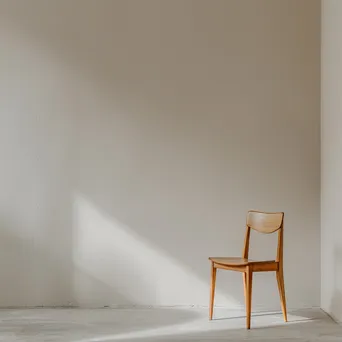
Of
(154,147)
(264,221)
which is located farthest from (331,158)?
(154,147)

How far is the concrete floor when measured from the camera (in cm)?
332

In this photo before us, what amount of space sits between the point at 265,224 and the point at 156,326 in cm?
96

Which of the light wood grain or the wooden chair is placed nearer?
the wooden chair

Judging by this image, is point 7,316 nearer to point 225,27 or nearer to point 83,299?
point 83,299

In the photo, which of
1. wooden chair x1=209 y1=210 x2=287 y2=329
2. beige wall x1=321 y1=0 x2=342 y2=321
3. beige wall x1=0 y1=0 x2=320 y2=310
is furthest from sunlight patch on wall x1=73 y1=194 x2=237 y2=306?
beige wall x1=321 y1=0 x2=342 y2=321

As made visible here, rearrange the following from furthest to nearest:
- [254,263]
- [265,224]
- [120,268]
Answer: [120,268], [265,224], [254,263]

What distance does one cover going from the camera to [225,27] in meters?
4.24

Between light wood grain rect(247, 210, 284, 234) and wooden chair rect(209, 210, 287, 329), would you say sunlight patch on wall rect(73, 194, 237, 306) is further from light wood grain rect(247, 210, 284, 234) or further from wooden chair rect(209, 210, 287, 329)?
light wood grain rect(247, 210, 284, 234)

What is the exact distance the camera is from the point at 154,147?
13.9 ft

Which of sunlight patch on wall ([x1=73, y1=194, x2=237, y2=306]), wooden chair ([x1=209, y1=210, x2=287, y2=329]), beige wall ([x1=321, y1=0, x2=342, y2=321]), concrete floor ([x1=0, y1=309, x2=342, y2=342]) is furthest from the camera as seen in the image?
sunlight patch on wall ([x1=73, y1=194, x2=237, y2=306])

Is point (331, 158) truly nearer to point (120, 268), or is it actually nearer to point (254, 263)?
point (254, 263)

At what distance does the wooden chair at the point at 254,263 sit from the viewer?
3.54 metres

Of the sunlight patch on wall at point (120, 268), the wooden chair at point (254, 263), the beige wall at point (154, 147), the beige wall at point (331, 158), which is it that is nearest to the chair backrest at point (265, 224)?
the wooden chair at point (254, 263)

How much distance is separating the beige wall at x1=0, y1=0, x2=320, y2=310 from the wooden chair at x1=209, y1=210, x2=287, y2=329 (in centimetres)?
28
